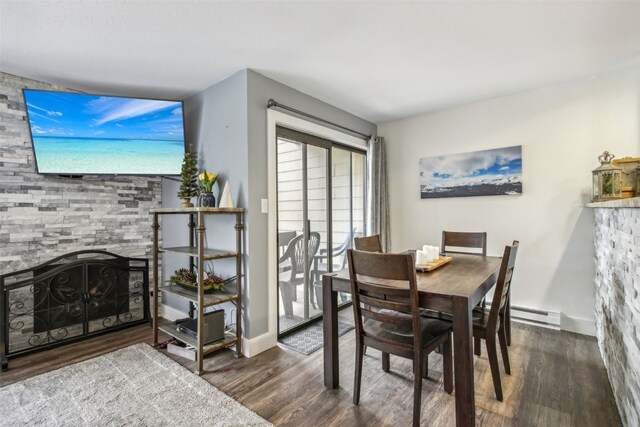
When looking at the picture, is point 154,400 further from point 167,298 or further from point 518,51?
point 518,51

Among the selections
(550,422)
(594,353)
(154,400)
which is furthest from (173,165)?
(594,353)

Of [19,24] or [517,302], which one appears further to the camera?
[517,302]

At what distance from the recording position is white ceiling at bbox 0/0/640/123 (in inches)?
71.7

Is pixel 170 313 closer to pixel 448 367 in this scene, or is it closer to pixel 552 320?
pixel 448 367

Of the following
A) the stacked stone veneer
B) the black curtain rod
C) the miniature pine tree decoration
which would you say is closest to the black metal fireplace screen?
the stacked stone veneer

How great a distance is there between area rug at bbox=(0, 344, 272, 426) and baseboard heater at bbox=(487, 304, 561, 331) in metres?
2.74

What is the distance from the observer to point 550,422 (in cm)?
171

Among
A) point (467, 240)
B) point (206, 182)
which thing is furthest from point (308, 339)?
point (467, 240)

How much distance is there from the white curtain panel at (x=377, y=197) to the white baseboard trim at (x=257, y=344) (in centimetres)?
188

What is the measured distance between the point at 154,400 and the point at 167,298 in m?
1.66

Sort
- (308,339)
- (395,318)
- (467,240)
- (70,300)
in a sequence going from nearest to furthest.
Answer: (395,318) < (70,300) < (308,339) < (467,240)

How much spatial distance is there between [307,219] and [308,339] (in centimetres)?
115

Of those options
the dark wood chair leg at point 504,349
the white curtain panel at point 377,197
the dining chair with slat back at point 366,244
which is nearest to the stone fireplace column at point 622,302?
the dark wood chair leg at point 504,349

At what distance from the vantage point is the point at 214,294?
2516mm
